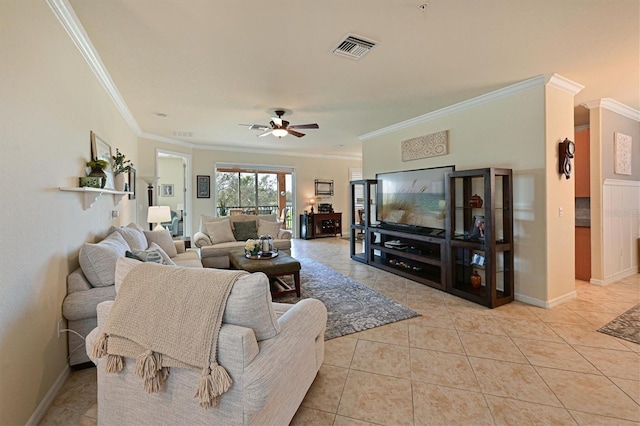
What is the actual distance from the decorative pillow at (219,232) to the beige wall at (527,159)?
13.8 feet

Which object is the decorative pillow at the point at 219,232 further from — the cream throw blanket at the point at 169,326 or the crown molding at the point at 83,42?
the cream throw blanket at the point at 169,326

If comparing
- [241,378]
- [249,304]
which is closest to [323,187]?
[249,304]

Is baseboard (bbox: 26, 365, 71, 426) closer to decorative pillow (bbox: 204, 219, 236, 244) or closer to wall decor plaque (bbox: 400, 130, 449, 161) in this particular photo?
decorative pillow (bbox: 204, 219, 236, 244)

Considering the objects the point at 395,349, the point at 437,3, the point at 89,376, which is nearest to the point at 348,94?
the point at 437,3

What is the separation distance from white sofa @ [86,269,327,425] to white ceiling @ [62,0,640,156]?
6.51 feet

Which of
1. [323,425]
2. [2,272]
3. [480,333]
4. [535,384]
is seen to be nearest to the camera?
[2,272]

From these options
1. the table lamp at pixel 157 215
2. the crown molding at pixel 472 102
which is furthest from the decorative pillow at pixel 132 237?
the crown molding at pixel 472 102

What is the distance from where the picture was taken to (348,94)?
3.76 meters

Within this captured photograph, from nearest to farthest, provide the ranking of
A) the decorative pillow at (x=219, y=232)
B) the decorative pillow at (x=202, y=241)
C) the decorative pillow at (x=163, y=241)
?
the decorative pillow at (x=163, y=241) < the decorative pillow at (x=202, y=241) < the decorative pillow at (x=219, y=232)

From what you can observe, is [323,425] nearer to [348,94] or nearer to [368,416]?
[368,416]

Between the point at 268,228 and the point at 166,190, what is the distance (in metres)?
4.40

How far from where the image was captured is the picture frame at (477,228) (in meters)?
3.59

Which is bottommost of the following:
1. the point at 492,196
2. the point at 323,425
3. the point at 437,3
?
the point at 323,425

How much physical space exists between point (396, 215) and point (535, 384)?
3305 millimetres
